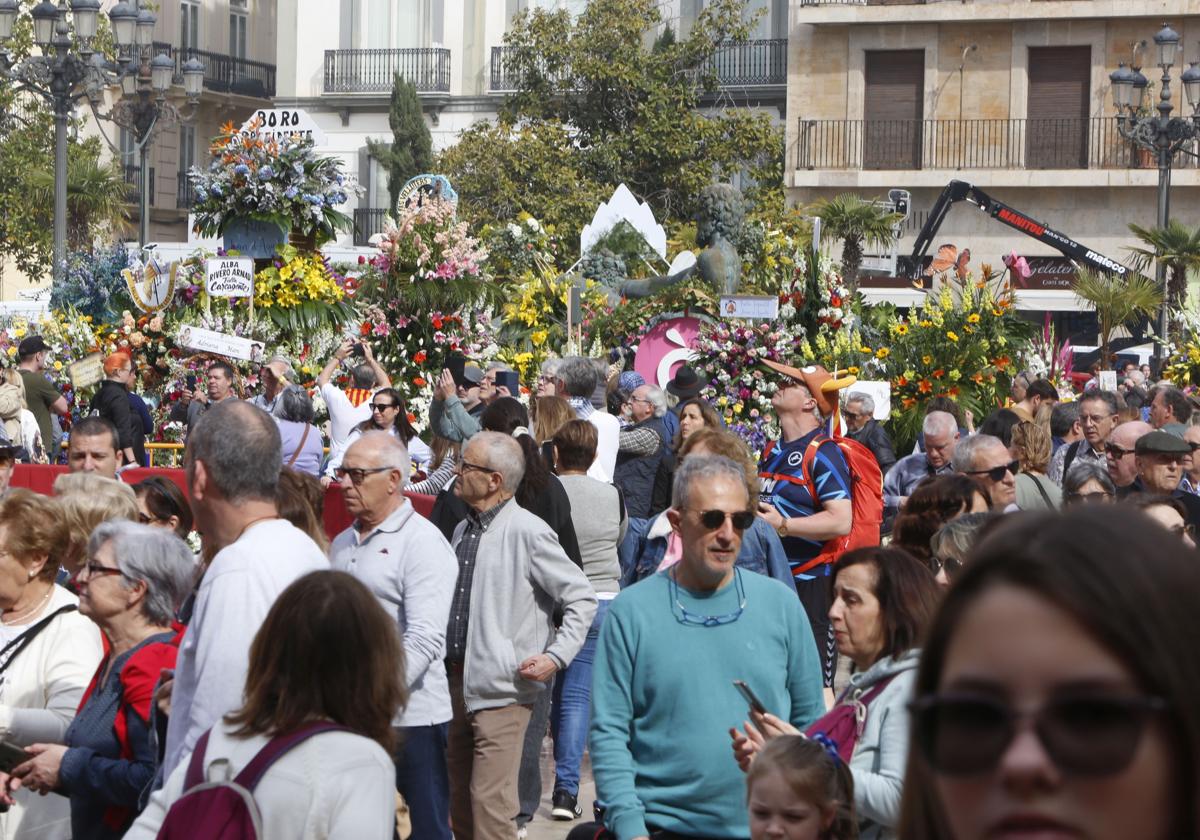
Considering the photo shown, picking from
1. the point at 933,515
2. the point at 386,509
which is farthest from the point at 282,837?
the point at 933,515

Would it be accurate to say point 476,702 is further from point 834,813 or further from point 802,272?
point 802,272

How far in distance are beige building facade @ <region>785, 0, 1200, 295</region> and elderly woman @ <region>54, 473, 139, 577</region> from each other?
103ft

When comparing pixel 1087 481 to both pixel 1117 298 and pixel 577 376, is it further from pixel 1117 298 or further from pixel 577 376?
pixel 1117 298

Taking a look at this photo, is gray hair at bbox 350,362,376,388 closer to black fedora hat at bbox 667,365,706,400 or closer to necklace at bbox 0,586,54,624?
black fedora hat at bbox 667,365,706,400

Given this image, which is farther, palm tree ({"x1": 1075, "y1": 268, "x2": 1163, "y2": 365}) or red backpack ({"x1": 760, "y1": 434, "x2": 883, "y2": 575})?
palm tree ({"x1": 1075, "y1": 268, "x2": 1163, "y2": 365})

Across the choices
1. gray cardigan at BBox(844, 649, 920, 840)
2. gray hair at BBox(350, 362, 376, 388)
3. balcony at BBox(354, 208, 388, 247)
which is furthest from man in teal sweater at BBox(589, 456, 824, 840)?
balcony at BBox(354, 208, 388, 247)

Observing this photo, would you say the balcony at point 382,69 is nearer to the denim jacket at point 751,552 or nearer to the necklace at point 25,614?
the denim jacket at point 751,552

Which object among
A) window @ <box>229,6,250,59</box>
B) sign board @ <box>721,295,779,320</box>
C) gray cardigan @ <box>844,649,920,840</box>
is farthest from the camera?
window @ <box>229,6,250,59</box>

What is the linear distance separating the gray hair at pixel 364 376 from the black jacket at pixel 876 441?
328cm

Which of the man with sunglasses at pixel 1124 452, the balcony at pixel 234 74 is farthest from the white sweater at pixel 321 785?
the balcony at pixel 234 74

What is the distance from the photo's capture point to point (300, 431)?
35.8ft

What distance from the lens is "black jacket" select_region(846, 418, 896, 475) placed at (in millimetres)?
11789

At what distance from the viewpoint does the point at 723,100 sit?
139ft

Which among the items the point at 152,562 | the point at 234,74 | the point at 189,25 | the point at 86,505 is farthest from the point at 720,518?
the point at 234,74
